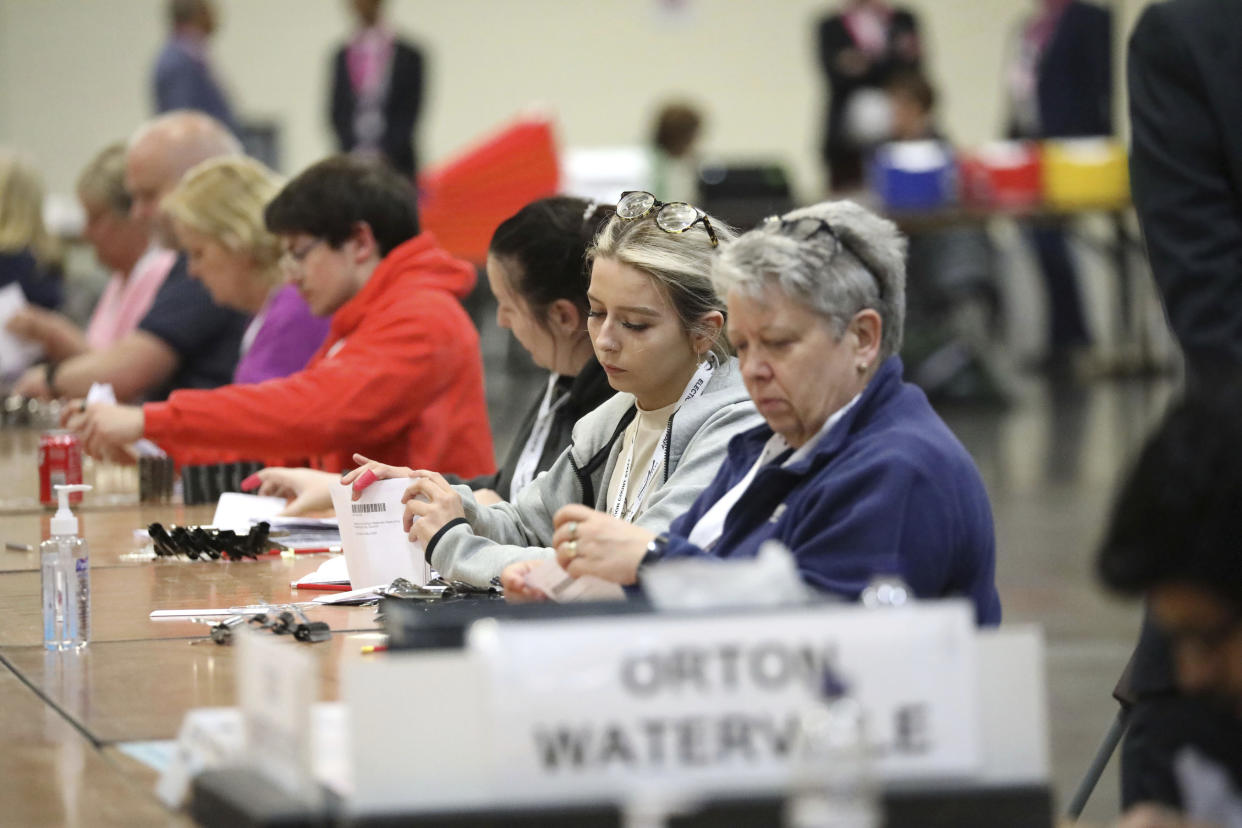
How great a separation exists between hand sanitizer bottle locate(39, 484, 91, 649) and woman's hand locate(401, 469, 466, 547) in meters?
0.47

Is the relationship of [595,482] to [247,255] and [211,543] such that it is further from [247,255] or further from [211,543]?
[247,255]

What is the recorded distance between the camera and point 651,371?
2.47 meters

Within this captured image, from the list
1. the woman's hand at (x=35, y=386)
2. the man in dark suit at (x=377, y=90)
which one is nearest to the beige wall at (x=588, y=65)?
the man in dark suit at (x=377, y=90)

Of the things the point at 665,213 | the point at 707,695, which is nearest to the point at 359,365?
the point at 665,213

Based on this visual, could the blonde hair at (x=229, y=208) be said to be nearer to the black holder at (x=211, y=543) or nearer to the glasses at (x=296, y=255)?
the glasses at (x=296, y=255)

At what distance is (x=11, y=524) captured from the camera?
3559mm

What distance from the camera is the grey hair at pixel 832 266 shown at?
1.89 m

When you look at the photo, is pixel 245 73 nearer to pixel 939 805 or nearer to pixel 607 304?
pixel 607 304

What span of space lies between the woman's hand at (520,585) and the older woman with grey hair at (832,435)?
0.08 meters

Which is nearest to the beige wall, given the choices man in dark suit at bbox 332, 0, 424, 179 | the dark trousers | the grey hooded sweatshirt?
the dark trousers

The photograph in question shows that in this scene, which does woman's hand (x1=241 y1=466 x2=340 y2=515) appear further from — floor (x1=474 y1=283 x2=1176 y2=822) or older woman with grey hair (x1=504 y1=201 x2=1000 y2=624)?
floor (x1=474 y1=283 x2=1176 y2=822)

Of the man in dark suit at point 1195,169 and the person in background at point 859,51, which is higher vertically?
the person in background at point 859,51

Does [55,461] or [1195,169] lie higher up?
[1195,169]

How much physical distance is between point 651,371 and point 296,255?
1.47m
